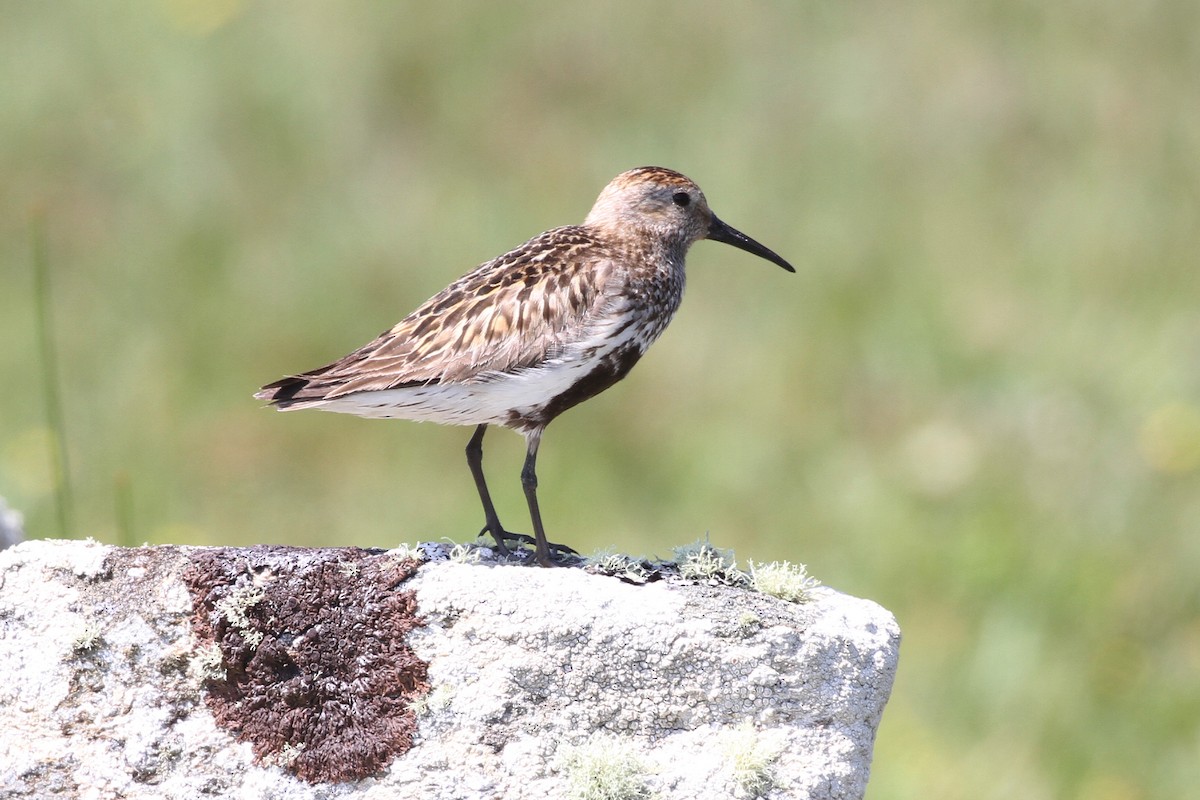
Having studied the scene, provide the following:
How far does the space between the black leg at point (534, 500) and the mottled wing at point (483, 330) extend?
0.41 metres

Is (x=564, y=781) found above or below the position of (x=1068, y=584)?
below

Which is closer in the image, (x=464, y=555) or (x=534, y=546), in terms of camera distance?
(x=464, y=555)

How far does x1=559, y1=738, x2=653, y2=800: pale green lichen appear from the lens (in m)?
4.54

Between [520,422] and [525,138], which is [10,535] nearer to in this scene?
[520,422]

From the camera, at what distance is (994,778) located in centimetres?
883

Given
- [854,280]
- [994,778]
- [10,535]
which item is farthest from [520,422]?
[854,280]

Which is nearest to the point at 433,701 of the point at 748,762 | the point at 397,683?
the point at 397,683

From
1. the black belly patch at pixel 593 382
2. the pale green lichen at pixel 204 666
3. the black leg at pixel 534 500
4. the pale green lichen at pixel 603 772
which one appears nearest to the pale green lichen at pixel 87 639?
the pale green lichen at pixel 204 666

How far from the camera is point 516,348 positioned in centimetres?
557

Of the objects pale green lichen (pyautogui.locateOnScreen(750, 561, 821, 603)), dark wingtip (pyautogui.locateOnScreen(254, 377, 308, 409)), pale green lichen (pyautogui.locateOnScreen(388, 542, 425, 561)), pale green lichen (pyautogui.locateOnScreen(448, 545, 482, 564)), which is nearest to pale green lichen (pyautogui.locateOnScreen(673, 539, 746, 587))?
pale green lichen (pyautogui.locateOnScreen(750, 561, 821, 603))

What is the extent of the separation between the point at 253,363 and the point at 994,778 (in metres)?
6.62

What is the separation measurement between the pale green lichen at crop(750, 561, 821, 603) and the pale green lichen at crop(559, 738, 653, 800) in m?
0.79

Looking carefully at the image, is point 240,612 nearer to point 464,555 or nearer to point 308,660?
point 308,660

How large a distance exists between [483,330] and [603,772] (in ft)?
6.06
